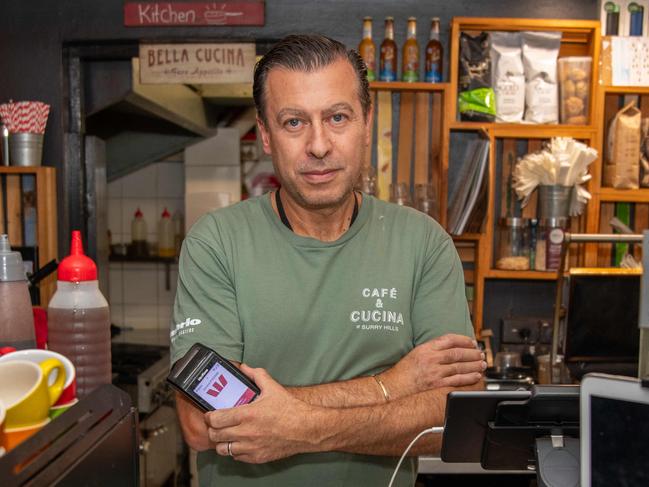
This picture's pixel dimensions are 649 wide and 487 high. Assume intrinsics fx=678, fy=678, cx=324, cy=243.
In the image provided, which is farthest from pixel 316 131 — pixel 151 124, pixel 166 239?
pixel 166 239

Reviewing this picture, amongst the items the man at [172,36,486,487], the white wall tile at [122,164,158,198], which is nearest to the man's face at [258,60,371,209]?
the man at [172,36,486,487]

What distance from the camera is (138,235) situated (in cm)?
490

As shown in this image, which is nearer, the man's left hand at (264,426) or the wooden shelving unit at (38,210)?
the man's left hand at (264,426)

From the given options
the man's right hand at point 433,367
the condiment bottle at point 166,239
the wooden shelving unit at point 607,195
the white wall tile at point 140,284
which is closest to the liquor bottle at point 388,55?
the wooden shelving unit at point 607,195

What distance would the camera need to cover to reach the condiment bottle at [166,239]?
4.82 metres

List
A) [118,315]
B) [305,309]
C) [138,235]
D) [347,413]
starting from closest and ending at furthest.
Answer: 1. [347,413]
2. [305,309]
3. [138,235]
4. [118,315]

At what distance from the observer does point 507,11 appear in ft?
9.70

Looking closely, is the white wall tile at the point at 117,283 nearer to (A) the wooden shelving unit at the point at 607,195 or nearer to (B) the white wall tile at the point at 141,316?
(B) the white wall tile at the point at 141,316

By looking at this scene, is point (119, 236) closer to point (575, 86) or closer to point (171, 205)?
point (171, 205)

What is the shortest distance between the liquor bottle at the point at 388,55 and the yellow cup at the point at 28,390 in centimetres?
223

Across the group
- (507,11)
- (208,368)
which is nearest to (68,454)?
(208,368)

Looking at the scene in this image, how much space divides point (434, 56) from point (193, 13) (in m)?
1.07

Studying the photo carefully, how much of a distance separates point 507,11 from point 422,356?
2157 mm

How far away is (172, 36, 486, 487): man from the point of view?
125cm
